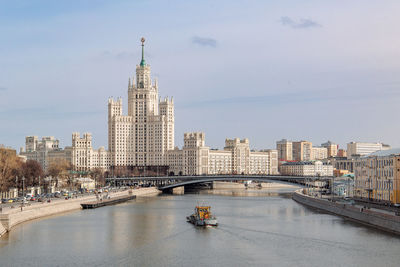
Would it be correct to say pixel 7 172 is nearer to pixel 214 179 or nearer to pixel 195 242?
pixel 195 242

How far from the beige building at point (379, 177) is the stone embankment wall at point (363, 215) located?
589 centimetres

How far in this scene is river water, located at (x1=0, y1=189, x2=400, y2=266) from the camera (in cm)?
5009

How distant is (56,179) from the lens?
Answer: 5581 inches

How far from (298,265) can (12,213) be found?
104 ft

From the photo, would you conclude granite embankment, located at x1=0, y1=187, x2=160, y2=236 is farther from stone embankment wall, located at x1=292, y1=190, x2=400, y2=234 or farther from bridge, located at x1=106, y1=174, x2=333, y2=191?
bridge, located at x1=106, y1=174, x2=333, y2=191

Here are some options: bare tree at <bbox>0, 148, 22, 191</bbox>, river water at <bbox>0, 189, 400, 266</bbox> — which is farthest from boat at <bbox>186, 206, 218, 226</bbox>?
bare tree at <bbox>0, 148, 22, 191</bbox>

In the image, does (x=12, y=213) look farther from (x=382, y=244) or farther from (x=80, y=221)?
(x=382, y=244)

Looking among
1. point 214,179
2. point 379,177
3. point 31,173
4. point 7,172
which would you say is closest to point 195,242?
point 379,177

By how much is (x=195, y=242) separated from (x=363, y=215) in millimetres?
20662

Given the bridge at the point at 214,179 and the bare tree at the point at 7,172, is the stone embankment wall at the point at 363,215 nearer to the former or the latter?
the bridge at the point at 214,179

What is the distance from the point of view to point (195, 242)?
59344mm

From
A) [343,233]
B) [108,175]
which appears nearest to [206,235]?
[343,233]

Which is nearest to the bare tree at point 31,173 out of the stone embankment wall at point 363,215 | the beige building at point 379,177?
the stone embankment wall at point 363,215

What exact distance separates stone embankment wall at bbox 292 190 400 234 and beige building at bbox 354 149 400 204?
19.3 feet
